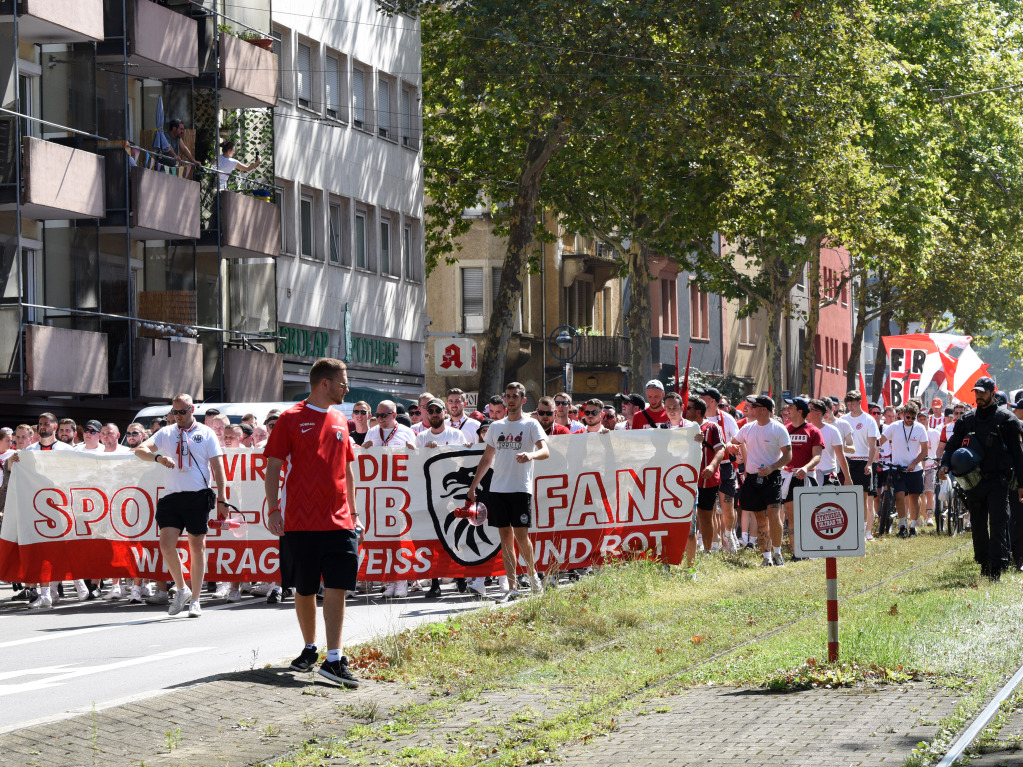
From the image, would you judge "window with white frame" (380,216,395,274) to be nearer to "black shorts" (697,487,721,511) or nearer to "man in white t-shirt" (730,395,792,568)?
"man in white t-shirt" (730,395,792,568)

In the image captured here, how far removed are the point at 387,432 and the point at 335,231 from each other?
24842 millimetres

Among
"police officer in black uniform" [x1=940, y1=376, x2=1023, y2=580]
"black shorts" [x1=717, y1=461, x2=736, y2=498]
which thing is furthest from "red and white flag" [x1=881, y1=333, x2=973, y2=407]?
"police officer in black uniform" [x1=940, y1=376, x2=1023, y2=580]

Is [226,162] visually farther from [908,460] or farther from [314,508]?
[314,508]

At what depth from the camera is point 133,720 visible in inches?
348

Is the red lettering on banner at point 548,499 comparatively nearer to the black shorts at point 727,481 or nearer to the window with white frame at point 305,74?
the black shorts at point 727,481

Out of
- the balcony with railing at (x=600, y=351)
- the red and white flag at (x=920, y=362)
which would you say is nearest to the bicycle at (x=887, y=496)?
the red and white flag at (x=920, y=362)

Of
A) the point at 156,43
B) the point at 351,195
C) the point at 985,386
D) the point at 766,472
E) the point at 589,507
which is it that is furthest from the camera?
the point at 351,195

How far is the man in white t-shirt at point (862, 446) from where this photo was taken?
74.7 feet

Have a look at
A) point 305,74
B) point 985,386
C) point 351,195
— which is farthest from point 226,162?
point 985,386

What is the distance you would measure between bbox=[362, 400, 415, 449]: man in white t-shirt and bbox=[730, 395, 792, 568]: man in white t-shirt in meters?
3.80

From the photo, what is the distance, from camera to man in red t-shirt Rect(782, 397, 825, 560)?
19.5 metres

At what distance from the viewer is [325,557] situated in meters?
10.6

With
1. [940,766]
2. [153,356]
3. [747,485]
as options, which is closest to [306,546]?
[940,766]

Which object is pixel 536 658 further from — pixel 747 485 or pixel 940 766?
pixel 747 485
